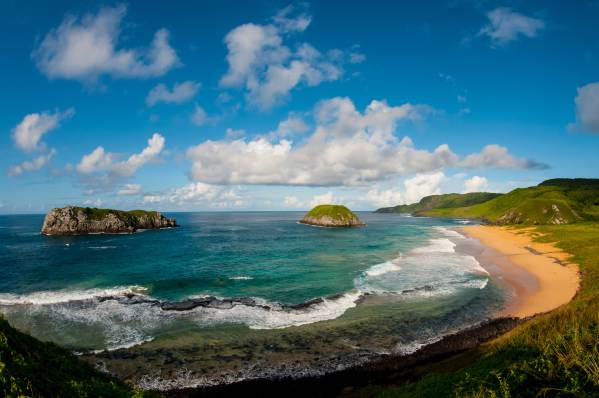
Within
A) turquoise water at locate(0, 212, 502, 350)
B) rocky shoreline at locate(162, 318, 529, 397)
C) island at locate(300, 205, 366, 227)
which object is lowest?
rocky shoreline at locate(162, 318, 529, 397)

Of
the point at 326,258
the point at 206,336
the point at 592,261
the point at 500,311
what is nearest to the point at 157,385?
the point at 206,336

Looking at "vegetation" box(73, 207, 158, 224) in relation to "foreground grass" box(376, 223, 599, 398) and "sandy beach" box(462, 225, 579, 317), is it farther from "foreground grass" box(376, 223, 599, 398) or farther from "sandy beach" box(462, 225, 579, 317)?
"foreground grass" box(376, 223, 599, 398)

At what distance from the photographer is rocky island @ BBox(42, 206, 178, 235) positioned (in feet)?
401

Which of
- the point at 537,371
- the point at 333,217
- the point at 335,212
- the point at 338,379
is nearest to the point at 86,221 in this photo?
the point at 333,217

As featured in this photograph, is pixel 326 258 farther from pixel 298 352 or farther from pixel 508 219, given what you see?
pixel 508 219

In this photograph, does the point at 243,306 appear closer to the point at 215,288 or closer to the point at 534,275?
the point at 215,288

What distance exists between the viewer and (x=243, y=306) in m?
37.5

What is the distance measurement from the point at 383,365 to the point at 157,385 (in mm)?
15858

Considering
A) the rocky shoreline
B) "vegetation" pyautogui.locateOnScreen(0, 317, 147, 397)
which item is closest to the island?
the rocky shoreline

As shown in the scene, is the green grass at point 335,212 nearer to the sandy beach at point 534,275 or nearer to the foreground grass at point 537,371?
the sandy beach at point 534,275

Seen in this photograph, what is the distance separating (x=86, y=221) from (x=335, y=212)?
11245cm

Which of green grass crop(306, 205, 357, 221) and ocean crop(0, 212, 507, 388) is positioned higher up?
green grass crop(306, 205, 357, 221)

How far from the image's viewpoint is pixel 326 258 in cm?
6919

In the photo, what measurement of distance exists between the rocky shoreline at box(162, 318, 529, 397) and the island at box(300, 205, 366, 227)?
141m
